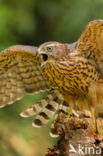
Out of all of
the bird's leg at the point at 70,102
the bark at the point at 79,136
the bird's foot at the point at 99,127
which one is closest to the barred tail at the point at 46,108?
the bird's leg at the point at 70,102

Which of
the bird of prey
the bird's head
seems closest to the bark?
the bird of prey

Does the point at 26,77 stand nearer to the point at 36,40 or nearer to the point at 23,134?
the point at 23,134

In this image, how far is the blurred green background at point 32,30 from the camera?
380 inches

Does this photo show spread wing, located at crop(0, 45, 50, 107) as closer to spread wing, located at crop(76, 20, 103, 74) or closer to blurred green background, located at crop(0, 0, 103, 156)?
blurred green background, located at crop(0, 0, 103, 156)

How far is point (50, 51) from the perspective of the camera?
24.7 feet

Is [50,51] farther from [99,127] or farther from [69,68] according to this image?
[99,127]

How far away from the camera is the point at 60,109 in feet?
27.8

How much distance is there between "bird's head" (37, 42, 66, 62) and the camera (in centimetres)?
749

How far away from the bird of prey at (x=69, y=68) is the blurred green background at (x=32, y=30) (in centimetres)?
114

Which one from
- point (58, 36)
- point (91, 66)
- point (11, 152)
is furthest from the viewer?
point (58, 36)

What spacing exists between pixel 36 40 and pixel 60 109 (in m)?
2.68

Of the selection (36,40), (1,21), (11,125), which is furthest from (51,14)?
(11,125)

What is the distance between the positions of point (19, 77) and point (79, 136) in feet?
8.04

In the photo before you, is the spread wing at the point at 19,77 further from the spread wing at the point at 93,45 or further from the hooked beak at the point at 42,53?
the spread wing at the point at 93,45
